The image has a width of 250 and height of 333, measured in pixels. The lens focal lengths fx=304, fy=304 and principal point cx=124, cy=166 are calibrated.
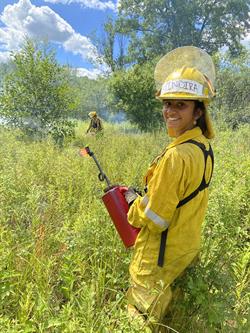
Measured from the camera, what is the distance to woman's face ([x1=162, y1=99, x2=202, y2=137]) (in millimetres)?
1825

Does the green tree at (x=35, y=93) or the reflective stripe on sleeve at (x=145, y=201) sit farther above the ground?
the green tree at (x=35, y=93)

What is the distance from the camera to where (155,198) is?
1.71 m

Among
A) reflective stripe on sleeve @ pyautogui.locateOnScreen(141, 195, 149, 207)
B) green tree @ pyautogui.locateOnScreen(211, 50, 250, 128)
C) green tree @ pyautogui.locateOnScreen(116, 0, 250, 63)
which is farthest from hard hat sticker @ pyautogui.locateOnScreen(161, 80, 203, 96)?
green tree @ pyautogui.locateOnScreen(116, 0, 250, 63)

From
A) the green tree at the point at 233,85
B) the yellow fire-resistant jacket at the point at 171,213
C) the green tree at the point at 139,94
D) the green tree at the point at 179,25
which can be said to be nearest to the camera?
the yellow fire-resistant jacket at the point at 171,213

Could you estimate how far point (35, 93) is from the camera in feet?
35.0

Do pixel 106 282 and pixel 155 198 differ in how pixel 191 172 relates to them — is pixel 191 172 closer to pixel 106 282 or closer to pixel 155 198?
pixel 155 198

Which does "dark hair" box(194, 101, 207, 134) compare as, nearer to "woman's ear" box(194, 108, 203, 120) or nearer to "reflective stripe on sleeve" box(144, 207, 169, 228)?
"woman's ear" box(194, 108, 203, 120)

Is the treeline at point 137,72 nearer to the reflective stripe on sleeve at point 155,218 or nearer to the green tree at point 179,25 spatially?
the green tree at point 179,25

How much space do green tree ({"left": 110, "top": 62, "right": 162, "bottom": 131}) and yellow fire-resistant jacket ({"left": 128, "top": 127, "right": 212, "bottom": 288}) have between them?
1442cm

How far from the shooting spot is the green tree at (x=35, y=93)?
412 inches

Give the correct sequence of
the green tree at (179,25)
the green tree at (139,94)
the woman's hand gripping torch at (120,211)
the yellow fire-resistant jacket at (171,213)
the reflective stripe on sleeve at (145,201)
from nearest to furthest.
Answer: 1. the yellow fire-resistant jacket at (171,213)
2. the reflective stripe on sleeve at (145,201)
3. the woman's hand gripping torch at (120,211)
4. the green tree at (139,94)
5. the green tree at (179,25)

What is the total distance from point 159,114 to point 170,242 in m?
15.8

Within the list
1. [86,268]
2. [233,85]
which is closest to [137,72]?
[233,85]

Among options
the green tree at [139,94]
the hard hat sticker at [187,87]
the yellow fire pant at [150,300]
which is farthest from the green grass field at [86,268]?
the green tree at [139,94]
